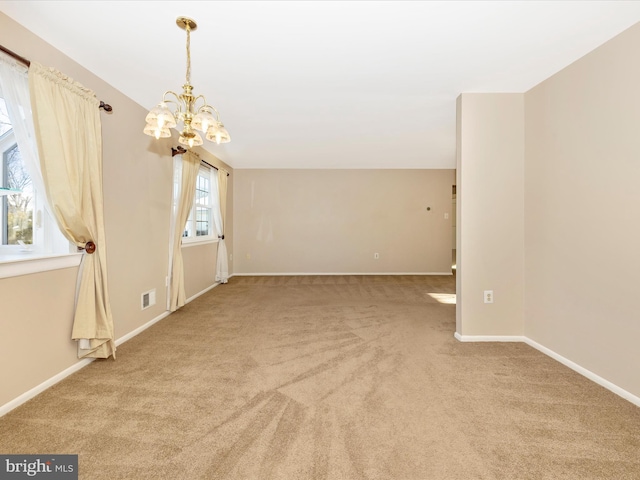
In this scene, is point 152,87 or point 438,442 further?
point 152,87

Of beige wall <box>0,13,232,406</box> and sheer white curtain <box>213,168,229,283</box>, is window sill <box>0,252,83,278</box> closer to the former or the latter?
beige wall <box>0,13,232,406</box>

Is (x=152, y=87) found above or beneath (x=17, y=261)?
above

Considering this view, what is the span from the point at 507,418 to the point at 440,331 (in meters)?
1.56

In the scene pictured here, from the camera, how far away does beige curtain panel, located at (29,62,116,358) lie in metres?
2.06

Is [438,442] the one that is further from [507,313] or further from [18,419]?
[18,419]

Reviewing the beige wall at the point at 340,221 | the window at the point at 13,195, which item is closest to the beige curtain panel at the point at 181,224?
the window at the point at 13,195

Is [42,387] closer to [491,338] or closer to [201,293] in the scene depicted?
[201,293]

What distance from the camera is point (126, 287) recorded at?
3086mm

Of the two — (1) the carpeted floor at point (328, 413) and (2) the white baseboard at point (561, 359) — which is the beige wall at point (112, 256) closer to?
(1) the carpeted floor at point (328, 413)

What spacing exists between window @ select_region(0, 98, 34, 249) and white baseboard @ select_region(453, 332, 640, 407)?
3.76 metres

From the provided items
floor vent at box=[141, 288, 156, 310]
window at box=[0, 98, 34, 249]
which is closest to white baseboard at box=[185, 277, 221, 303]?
floor vent at box=[141, 288, 156, 310]

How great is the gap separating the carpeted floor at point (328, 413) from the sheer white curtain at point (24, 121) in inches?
50.4

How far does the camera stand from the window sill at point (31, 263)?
1883 millimetres

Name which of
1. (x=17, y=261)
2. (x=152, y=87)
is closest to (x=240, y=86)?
(x=152, y=87)
